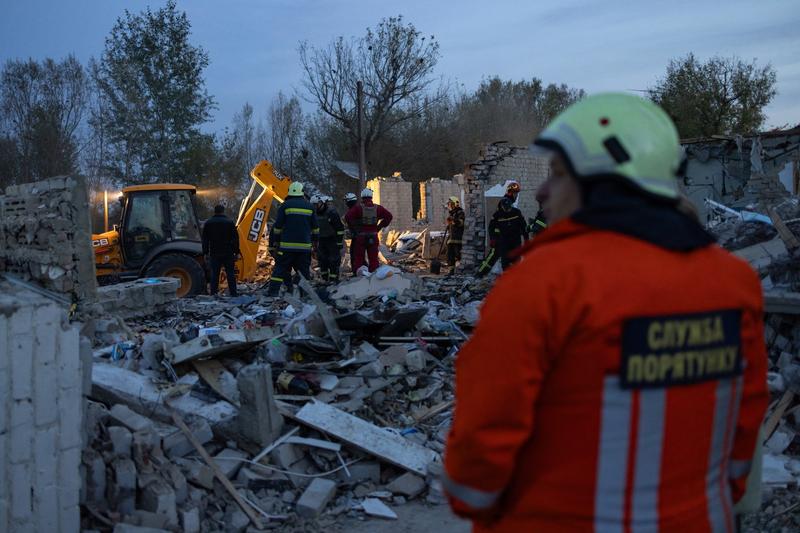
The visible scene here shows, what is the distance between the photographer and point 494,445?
1.25m

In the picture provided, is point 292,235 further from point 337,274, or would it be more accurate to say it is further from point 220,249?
point 337,274

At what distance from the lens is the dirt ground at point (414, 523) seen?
3859 millimetres

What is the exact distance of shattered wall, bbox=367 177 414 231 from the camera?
24.6m

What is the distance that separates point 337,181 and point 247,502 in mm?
28018

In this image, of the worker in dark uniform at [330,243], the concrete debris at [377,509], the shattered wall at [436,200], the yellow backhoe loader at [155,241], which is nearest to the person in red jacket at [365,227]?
the worker in dark uniform at [330,243]

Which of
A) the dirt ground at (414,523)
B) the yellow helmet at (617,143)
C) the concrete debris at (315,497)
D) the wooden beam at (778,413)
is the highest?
the yellow helmet at (617,143)

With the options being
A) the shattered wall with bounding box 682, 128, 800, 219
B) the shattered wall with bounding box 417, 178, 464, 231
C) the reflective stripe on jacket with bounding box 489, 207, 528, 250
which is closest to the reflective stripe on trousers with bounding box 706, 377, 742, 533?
the reflective stripe on jacket with bounding box 489, 207, 528, 250

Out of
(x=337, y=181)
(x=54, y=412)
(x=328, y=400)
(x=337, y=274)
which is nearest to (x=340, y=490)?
(x=328, y=400)

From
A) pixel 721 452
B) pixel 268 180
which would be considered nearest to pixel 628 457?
pixel 721 452

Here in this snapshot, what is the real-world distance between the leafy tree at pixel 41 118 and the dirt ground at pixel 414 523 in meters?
24.6

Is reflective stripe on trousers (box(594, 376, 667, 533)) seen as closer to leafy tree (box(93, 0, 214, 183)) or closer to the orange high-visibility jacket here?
the orange high-visibility jacket

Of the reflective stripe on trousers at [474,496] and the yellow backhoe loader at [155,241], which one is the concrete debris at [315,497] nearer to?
the reflective stripe on trousers at [474,496]

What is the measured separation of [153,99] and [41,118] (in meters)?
4.91

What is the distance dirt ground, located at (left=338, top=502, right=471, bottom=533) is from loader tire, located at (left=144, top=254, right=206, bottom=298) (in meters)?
8.21
